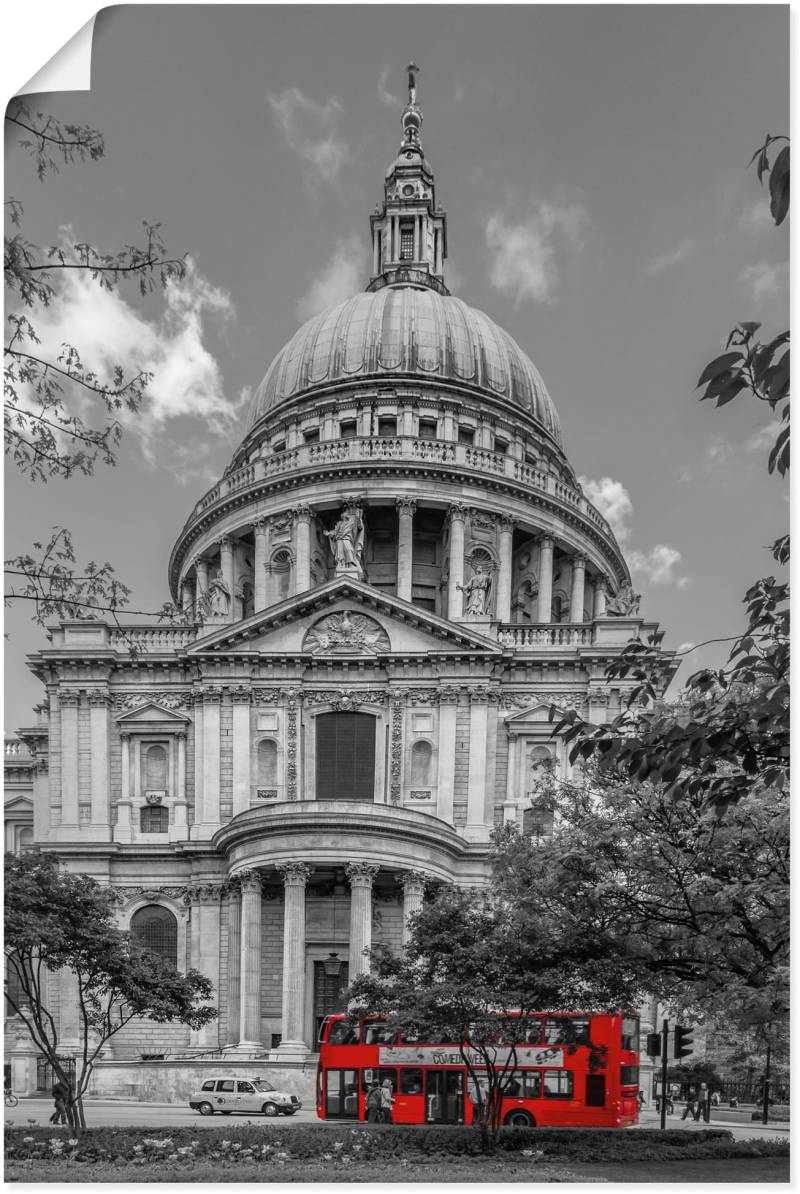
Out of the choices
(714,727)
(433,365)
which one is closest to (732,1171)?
(714,727)

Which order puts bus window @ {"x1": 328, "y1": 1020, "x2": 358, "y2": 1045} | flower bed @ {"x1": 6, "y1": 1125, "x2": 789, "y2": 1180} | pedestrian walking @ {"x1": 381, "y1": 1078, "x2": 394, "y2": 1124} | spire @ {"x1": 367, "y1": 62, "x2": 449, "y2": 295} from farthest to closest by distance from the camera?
1. spire @ {"x1": 367, "y1": 62, "x2": 449, "y2": 295}
2. bus window @ {"x1": 328, "y1": 1020, "x2": 358, "y2": 1045}
3. pedestrian walking @ {"x1": 381, "y1": 1078, "x2": 394, "y2": 1124}
4. flower bed @ {"x1": 6, "y1": 1125, "x2": 789, "y2": 1180}

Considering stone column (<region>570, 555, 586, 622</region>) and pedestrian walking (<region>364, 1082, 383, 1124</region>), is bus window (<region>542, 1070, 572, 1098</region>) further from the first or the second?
stone column (<region>570, 555, 586, 622</region>)

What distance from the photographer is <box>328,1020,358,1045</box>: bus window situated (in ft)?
112

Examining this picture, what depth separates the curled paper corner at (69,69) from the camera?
1485cm

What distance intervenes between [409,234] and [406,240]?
46 centimetres

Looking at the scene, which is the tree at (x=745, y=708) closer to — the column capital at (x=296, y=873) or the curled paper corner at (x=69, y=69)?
the curled paper corner at (x=69, y=69)

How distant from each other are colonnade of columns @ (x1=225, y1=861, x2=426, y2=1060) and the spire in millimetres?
46728

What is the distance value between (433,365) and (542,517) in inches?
504

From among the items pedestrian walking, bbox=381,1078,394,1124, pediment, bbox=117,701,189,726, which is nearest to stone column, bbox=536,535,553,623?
pediment, bbox=117,701,189,726

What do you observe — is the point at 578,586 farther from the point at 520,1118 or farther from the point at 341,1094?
the point at 520,1118

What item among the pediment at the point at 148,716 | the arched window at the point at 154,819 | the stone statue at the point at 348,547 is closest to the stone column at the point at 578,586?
the stone statue at the point at 348,547

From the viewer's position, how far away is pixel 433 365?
7562 centimetres

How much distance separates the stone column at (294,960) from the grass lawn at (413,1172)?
82.1ft

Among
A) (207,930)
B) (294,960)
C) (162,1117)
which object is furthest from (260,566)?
(162,1117)
